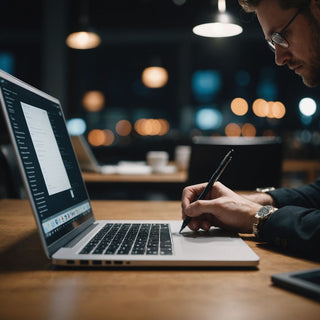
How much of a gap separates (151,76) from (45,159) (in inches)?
268

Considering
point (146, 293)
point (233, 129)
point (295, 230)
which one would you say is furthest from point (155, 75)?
point (146, 293)

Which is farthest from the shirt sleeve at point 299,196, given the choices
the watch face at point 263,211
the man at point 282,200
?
the watch face at point 263,211

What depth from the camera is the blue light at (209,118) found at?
941 cm

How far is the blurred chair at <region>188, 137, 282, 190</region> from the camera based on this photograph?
2109 mm

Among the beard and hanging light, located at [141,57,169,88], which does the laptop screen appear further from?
hanging light, located at [141,57,169,88]

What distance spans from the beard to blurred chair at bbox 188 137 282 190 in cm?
81

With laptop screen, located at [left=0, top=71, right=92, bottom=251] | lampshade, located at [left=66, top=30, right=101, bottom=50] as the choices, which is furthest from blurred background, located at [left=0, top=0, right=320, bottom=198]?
laptop screen, located at [left=0, top=71, right=92, bottom=251]

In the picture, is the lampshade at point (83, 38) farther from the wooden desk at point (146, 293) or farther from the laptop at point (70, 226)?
the wooden desk at point (146, 293)

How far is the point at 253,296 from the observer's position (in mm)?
559

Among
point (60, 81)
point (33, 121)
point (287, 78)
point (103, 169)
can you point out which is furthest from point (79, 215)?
point (287, 78)

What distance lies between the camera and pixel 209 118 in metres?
9.43

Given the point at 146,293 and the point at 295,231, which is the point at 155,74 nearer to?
the point at 295,231

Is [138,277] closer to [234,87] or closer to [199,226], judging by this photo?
[199,226]

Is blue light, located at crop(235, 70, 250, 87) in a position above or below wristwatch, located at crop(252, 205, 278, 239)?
above
